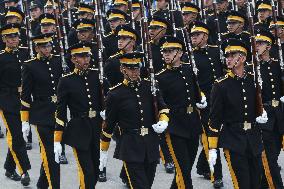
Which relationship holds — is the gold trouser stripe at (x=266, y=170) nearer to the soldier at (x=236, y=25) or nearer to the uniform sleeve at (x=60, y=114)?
the uniform sleeve at (x=60, y=114)

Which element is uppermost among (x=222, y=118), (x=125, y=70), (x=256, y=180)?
(x=125, y=70)

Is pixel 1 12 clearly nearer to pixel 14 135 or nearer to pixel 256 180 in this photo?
pixel 14 135

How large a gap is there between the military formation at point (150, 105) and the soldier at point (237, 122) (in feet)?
0.04

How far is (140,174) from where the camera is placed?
8.70 meters

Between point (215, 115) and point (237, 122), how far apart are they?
28 centimetres

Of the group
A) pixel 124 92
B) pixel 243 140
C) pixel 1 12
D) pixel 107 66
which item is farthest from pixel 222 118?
pixel 1 12

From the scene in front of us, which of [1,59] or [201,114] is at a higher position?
[1,59]

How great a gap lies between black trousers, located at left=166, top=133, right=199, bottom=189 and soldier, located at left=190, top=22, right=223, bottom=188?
4.05 ft

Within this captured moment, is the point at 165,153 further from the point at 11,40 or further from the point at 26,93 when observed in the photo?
the point at 11,40

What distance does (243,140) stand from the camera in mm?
8820

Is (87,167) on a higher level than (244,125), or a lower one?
lower

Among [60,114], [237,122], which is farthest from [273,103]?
[60,114]

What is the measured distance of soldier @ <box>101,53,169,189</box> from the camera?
8820mm

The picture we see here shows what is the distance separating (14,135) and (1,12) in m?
6.87
